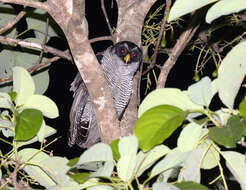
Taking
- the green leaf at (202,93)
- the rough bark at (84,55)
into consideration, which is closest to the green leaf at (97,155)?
the green leaf at (202,93)

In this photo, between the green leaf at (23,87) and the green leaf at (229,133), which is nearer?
the green leaf at (229,133)

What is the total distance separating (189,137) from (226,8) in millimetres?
282

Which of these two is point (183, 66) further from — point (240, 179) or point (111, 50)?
point (240, 179)

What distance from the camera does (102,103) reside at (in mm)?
1372

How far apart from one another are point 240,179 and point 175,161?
0.16m

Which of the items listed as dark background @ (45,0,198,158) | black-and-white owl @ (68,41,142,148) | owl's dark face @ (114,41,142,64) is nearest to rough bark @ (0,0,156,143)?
owl's dark face @ (114,41,142,64)

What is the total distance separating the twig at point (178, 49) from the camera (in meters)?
1.84

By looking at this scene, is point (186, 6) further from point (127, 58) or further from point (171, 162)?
point (127, 58)

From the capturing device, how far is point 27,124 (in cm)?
96

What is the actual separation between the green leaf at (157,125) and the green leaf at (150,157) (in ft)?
0.19

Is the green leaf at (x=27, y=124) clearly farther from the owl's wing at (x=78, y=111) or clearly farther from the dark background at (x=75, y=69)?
the dark background at (x=75, y=69)

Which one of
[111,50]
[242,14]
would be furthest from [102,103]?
[111,50]

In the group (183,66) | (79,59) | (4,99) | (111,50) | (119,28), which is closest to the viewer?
(4,99)

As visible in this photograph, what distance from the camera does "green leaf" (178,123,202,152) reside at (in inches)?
32.7
